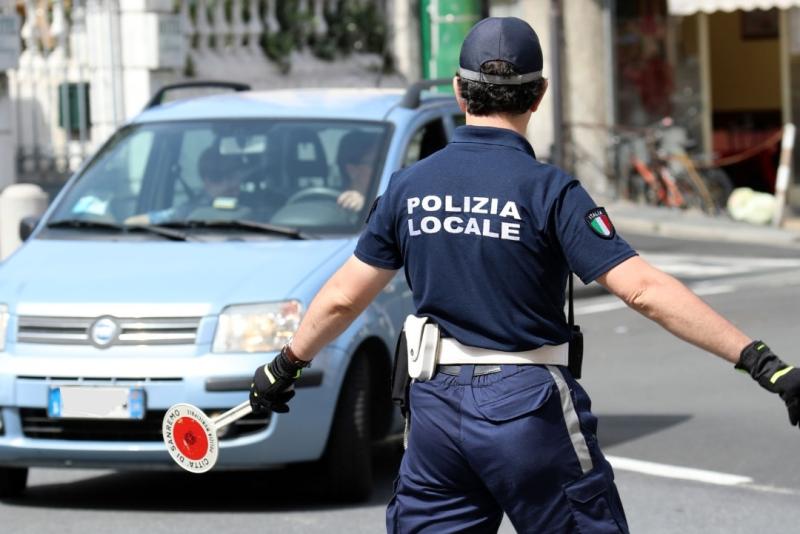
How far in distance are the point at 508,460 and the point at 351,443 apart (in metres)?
3.23

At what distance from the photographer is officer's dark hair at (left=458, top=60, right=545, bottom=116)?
429 centimetres

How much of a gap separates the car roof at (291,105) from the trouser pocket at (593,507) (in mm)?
4581

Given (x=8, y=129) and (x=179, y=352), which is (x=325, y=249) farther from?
(x=8, y=129)

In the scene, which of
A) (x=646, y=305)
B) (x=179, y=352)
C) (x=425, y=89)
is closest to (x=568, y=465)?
(x=646, y=305)

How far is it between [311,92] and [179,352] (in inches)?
99.3

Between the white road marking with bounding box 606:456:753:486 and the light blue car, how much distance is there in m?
1.28

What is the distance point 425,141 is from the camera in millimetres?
8812

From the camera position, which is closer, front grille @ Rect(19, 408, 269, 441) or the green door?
front grille @ Rect(19, 408, 269, 441)

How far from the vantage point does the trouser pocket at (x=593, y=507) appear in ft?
13.8

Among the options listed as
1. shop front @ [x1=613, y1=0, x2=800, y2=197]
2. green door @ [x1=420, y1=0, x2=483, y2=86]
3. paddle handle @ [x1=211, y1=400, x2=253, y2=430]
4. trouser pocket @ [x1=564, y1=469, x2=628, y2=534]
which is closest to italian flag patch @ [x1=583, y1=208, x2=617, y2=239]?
trouser pocket @ [x1=564, y1=469, x2=628, y2=534]

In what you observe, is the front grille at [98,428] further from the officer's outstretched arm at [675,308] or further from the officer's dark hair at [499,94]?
the officer's outstretched arm at [675,308]

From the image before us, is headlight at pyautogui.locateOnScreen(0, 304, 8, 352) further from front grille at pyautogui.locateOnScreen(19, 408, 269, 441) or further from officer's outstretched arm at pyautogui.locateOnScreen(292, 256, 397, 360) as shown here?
officer's outstretched arm at pyautogui.locateOnScreen(292, 256, 397, 360)

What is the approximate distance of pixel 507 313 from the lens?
4277 millimetres

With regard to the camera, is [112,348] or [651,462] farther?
[651,462]
